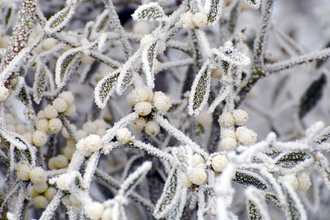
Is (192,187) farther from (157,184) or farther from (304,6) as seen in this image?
(304,6)

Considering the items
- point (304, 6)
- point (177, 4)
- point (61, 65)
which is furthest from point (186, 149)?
point (304, 6)

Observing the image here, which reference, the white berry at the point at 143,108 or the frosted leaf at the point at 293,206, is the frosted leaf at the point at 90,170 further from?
A: the frosted leaf at the point at 293,206

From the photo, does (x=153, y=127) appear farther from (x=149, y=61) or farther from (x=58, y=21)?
(x=58, y=21)

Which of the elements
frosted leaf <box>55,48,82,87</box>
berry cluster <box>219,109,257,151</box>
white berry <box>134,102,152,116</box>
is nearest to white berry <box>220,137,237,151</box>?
berry cluster <box>219,109,257,151</box>

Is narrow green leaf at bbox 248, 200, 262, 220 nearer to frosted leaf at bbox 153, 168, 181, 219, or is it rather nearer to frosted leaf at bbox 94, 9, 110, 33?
frosted leaf at bbox 153, 168, 181, 219

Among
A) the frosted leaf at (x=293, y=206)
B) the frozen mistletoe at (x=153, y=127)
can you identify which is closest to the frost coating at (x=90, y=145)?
the frozen mistletoe at (x=153, y=127)
